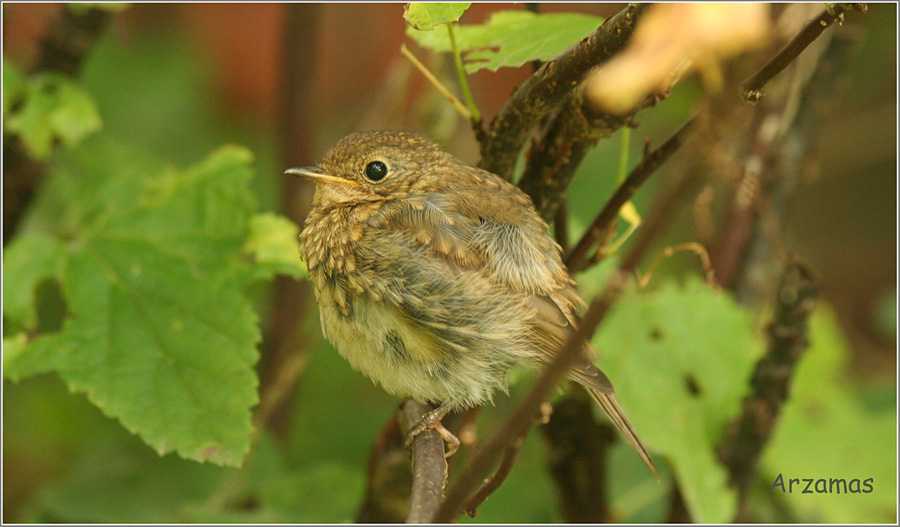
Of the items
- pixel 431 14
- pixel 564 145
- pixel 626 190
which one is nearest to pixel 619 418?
pixel 626 190

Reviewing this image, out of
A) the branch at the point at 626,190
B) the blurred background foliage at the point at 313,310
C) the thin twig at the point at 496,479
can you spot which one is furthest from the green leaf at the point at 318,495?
the branch at the point at 626,190

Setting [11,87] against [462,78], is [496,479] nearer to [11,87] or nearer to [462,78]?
[462,78]

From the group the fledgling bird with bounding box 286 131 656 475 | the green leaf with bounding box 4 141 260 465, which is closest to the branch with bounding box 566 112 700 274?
the fledgling bird with bounding box 286 131 656 475

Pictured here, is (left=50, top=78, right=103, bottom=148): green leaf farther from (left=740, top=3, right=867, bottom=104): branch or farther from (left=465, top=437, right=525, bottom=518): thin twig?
(left=740, top=3, right=867, bottom=104): branch

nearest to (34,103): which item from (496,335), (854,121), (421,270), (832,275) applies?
(421,270)

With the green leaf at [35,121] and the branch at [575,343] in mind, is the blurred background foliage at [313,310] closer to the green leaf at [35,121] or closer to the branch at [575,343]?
the green leaf at [35,121]

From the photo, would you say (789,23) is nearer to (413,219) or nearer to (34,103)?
(413,219)
